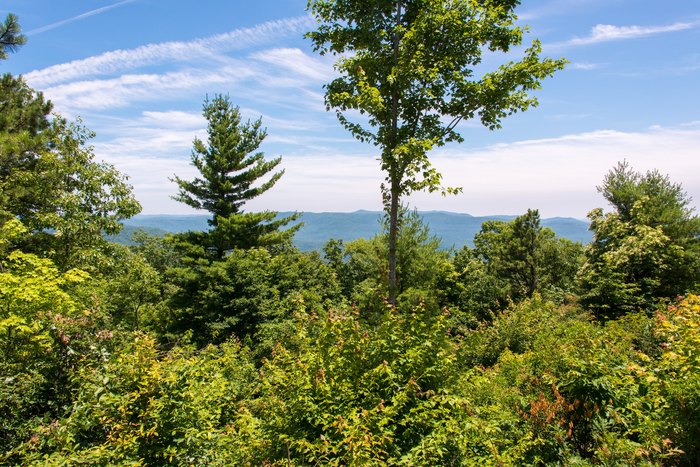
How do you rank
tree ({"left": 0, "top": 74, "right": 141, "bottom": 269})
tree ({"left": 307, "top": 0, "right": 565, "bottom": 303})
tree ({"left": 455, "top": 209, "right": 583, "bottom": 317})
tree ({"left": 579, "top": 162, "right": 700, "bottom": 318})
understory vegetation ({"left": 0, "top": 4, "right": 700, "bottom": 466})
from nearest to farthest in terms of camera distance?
understory vegetation ({"left": 0, "top": 4, "right": 700, "bottom": 466}), tree ({"left": 307, "top": 0, "right": 565, "bottom": 303}), tree ({"left": 0, "top": 74, "right": 141, "bottom": 269}), tree ({"left": 579, "top": 162, "right": 700, "bottom": 318}), tree ({"left": 455, "top": 209, "right": 583, "bottom": 317})

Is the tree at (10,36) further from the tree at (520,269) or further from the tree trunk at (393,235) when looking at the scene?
the tree at (520,269)

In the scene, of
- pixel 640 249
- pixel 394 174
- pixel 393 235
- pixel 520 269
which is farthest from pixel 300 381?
pixel 520 269

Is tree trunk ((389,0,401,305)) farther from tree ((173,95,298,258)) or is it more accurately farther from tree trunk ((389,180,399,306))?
tree ((173,95,298,258))

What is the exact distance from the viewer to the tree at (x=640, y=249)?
1905cm

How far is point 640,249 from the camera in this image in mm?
19047

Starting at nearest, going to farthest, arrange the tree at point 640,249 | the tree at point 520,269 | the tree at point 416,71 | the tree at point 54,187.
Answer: the tree at point 416,71, the tree at point 54,187, the tree at point 640,249, the tree at point 520,269

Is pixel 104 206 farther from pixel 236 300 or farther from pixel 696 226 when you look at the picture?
pixel 696 226

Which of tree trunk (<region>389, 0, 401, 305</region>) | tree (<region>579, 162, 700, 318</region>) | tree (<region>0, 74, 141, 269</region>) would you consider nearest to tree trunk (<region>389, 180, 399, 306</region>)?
tree trunk (<region>389, 0, 401, 305</region>)

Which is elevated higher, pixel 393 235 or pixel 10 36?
pixel 10 36

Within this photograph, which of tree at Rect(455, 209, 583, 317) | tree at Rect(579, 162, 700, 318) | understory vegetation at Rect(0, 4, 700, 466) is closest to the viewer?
understory vegetation at Rect(0, 4, 700, 466)

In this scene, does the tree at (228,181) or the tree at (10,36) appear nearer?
the tree at (10,36)

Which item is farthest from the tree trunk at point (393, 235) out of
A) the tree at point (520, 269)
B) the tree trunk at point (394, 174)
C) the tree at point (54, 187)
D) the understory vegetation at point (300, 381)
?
the tree at point (520, 269)

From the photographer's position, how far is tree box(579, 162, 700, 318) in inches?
750

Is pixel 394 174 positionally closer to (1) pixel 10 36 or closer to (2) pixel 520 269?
(1) pixel 10 36
